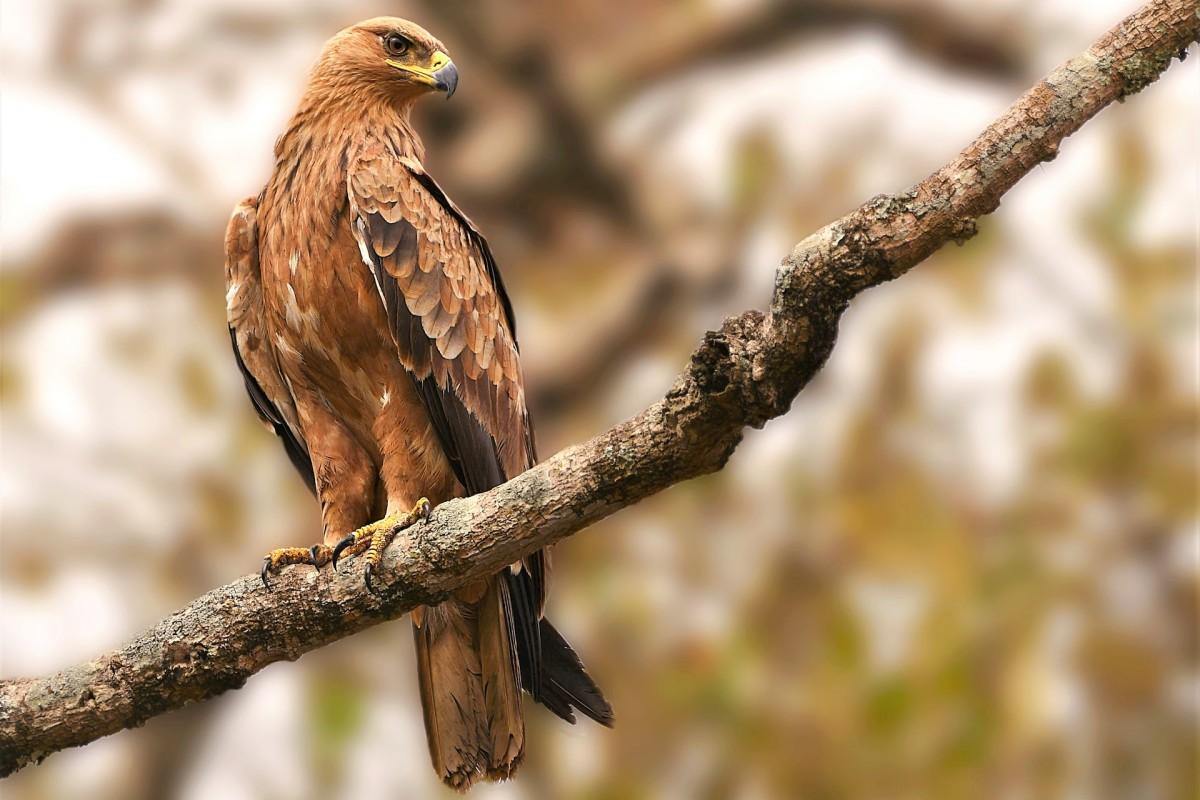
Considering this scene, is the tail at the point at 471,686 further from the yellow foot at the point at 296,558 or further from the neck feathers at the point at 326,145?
the neck feathers at the point at 326,145

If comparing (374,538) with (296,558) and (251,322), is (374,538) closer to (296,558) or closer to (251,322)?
(296,558)

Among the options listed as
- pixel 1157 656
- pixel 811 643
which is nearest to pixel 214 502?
pixel 811 643

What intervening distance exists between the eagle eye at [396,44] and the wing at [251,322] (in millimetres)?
626

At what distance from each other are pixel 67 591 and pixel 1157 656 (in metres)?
5.08

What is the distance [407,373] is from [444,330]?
150mm

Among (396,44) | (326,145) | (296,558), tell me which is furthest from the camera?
(396,44)

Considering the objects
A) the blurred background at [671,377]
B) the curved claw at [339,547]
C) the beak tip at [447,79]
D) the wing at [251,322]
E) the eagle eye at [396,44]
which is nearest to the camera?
the curved claw at [339,547]

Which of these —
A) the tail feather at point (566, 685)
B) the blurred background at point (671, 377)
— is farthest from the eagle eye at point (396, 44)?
the blurred background at point (671, 377)

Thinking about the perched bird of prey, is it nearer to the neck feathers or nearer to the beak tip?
the neck feathers

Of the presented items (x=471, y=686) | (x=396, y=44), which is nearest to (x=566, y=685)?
(x=471, y=686)

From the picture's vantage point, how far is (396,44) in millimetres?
3895

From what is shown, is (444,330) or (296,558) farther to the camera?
(444,330)

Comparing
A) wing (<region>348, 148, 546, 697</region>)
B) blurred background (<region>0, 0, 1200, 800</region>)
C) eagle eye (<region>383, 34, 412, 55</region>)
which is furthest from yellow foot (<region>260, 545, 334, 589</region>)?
blurred background (<region>0, 0, 1200, 800</region>)

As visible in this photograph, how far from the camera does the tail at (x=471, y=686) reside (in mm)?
3424
